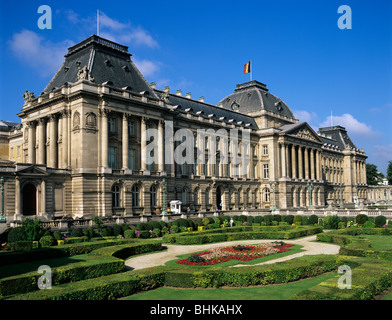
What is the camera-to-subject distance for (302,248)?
3212 centimetres

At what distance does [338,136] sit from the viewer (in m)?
123

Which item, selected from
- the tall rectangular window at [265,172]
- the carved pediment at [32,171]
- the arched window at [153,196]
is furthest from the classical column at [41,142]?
the tall rectangular window at [265,172]

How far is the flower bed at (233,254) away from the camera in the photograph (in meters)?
25.2

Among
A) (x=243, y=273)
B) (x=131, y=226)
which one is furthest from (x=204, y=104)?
(x=243, y=273)

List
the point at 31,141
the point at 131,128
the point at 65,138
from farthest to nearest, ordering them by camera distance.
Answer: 1. the point at 31,141
2. the point at 131,128
3. the point at 65,138

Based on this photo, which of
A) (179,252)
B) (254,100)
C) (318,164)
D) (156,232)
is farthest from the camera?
(318,164)

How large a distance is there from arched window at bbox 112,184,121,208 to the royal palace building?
15 centimetres

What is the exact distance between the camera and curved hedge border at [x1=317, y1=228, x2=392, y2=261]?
24.3 meters

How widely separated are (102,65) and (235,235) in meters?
29.5

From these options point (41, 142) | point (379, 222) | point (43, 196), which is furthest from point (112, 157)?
point (379, 222)

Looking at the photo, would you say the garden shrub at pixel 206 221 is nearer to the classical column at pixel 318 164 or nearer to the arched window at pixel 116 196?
the arched window at pixel 116 196

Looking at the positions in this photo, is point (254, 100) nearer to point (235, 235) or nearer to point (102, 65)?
point (102, 65)

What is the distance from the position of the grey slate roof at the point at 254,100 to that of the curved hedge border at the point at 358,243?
1820 inches

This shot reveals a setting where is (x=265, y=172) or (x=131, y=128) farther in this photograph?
(x=265, y=172)
